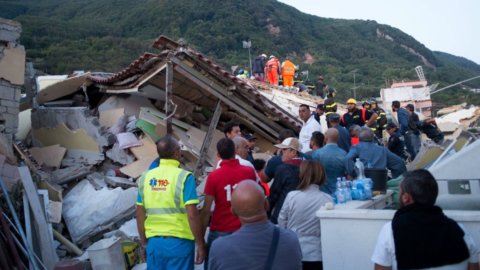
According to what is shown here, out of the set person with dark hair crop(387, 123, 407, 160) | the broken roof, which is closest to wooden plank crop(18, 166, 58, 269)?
the broken roof

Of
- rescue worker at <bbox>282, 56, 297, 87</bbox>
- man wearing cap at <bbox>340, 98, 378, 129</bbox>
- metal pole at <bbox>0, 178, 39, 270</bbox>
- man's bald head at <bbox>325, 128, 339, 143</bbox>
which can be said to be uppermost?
rescue worker at <bbox>282, 56, 297, 87</bbox>

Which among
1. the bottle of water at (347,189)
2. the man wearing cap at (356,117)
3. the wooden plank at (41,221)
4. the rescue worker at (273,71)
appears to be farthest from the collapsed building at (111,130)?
the rescue worker at (273,71)

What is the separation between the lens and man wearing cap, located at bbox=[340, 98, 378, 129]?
9.76 metres

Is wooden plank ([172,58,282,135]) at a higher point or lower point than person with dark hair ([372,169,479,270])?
higher

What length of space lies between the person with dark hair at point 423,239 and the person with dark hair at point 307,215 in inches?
50.6

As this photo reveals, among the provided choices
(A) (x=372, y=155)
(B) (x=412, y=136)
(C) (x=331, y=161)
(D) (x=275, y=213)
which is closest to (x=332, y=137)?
(C) (x=331, y=161)

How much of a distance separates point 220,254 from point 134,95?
28.0 ft

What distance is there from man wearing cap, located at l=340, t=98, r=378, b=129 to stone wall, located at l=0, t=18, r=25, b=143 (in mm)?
6169

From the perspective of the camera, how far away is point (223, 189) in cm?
438

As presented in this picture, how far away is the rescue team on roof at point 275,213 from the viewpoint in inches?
100.0

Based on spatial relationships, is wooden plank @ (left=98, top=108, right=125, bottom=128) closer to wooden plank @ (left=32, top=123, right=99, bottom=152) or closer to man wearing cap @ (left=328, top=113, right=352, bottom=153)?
wooden plank @ (left=32, top=123, right=99, bottom=152)

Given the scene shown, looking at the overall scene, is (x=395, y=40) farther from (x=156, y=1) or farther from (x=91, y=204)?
(x=91, y=204)

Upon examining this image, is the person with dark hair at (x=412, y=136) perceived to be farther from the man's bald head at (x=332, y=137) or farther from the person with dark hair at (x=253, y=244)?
the person with dark hair at (x=253, y=244)

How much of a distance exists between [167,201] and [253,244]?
1.85 meters
